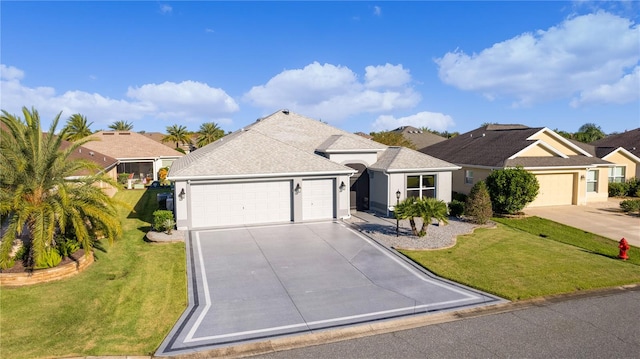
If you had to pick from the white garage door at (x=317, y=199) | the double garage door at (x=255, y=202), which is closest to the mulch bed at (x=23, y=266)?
the double garage door at (x=255, y=202)

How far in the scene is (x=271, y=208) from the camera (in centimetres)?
2159

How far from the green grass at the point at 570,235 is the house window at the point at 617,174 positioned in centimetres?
1467

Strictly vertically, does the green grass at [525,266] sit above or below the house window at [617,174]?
below

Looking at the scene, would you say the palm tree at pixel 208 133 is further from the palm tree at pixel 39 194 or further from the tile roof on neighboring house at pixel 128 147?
the palm tree at pixel 39 194

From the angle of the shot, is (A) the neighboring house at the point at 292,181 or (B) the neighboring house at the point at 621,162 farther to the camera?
(B) the neighboring house at the point at 621,162

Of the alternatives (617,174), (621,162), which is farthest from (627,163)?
(617,174)

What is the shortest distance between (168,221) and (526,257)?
1537 cm

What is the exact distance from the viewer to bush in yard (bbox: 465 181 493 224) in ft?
71.4

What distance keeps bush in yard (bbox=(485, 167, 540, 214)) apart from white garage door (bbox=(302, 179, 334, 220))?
968 centimetres

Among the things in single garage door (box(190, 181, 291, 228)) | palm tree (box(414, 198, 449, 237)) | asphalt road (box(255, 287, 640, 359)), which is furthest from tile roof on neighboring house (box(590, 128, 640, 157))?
asphalt road (box(255, 287, 640, 359))

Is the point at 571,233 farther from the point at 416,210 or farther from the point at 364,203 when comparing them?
the point at 364,203

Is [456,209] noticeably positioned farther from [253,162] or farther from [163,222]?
[163,222]

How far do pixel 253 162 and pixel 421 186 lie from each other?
391 inches

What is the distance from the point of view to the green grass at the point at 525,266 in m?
13.0
